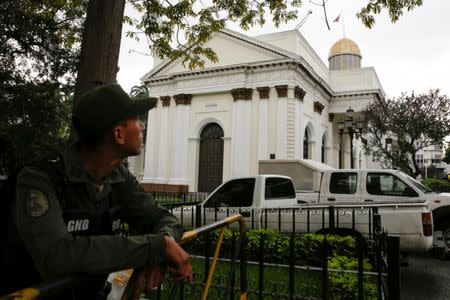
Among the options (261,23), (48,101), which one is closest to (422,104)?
(261,23)

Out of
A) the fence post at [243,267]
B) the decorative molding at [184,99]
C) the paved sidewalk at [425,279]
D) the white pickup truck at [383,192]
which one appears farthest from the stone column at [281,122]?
the fence post at [243,267]

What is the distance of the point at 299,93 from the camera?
23.9 meters

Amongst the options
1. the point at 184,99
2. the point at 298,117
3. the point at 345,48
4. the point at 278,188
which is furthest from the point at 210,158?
the point at 345,48

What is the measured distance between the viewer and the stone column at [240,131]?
947 inches

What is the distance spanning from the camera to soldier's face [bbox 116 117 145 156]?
167cm

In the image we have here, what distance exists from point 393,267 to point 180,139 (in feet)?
78.9

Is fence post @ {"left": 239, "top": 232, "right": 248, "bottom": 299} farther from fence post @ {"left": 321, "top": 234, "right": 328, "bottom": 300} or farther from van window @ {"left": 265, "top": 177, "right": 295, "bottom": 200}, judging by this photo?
van window @ {"left": 265, "top": 177, "right": 295, "bottom": 200}

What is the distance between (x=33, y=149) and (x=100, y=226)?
14.4m

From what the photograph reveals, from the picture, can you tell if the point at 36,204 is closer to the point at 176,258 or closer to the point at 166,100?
the point at 176,258

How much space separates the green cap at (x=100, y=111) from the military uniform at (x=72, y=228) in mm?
137

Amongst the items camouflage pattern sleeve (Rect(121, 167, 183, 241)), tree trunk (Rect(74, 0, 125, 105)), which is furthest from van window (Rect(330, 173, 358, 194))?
camouflage pattern sleeve (Rect(121, 167, 183, 241))

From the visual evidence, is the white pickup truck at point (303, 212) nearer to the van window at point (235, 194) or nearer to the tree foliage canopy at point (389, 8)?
the van window at point (235, 194)

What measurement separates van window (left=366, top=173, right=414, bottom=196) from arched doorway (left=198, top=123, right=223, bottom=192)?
16.8 m

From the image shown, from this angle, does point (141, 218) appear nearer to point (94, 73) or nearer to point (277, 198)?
point (94, 73)
